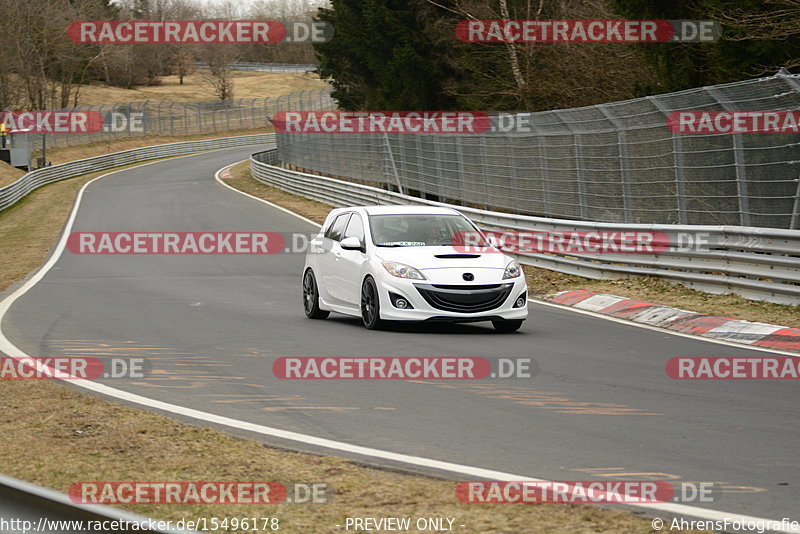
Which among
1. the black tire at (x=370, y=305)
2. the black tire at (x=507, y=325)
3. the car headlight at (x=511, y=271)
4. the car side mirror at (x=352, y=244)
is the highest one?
the car side mirror at (x=352, y=244)

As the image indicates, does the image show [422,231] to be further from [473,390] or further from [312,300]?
[473,390]

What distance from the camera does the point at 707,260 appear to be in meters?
15.2

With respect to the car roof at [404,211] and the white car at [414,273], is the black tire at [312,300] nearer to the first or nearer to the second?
the white car at [414,273]

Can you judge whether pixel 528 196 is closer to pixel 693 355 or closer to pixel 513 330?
pixel 513 330

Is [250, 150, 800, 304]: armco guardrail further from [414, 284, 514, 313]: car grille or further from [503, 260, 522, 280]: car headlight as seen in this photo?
[414, 284, 514, 313]: car grille

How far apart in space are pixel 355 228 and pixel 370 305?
1.51 metres

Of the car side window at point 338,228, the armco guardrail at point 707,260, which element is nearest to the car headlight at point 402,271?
the car side window at point 338,228

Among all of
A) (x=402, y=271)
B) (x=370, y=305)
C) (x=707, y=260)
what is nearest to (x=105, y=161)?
(x=707, y=260)

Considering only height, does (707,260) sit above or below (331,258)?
below

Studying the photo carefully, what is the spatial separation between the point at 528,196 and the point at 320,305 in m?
8.85

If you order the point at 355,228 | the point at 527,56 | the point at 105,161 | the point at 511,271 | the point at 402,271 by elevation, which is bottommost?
the point at 511,271

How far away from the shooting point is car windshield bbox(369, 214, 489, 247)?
43.1 ft

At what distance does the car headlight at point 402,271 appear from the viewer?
12.2m

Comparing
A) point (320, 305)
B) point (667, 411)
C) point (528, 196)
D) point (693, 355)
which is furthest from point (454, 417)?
point (528, 196)
